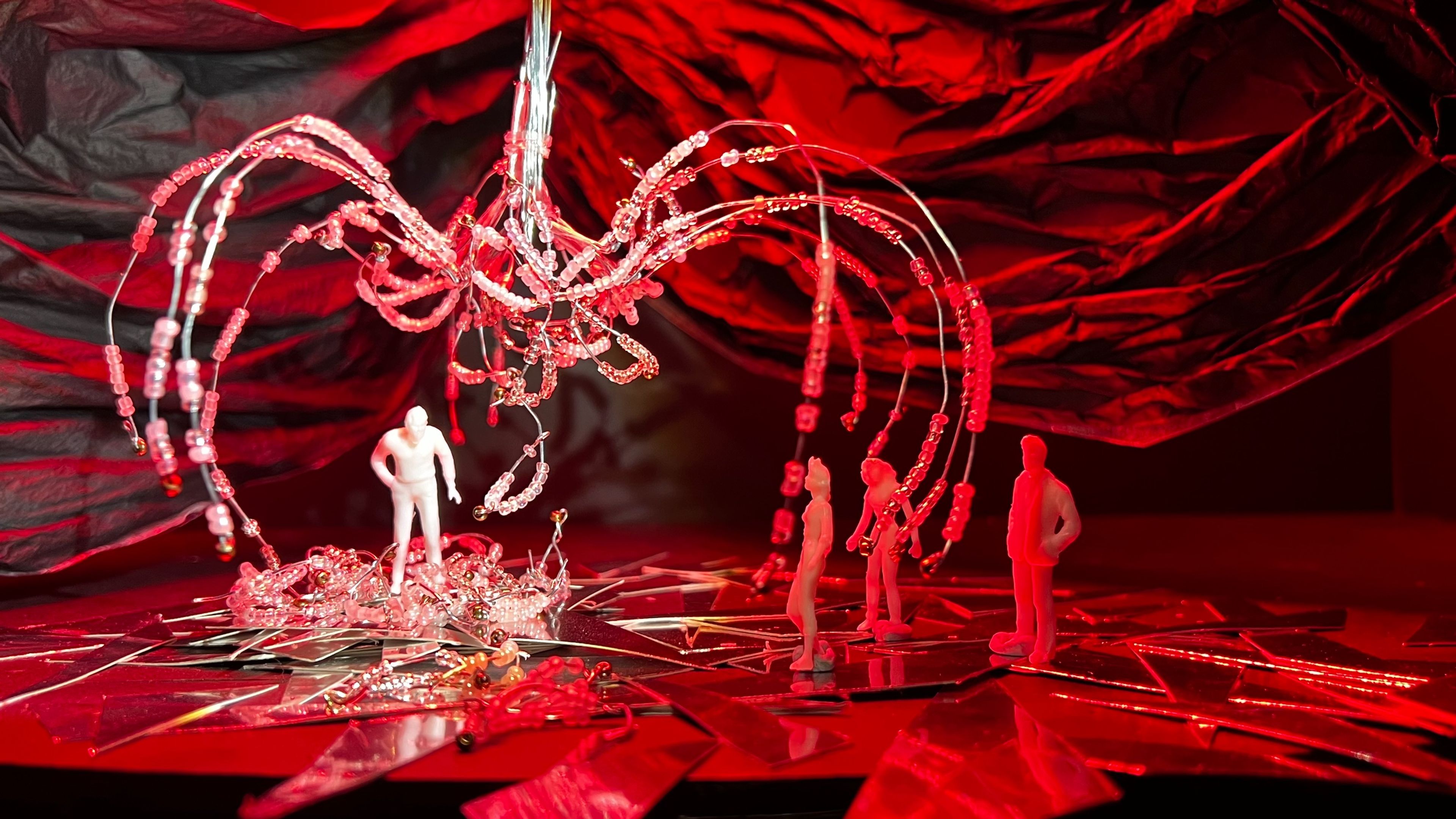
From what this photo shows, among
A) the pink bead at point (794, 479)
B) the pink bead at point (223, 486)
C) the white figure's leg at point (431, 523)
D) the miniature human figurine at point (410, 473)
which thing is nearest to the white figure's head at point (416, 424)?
the miniature human figurine at point (410, 473)

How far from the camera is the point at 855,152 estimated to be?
3.92 meters

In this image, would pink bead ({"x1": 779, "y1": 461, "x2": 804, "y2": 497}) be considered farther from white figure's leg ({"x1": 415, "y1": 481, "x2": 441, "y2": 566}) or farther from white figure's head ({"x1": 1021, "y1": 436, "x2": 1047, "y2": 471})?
white figure's leg ({"x1": 415, "y1": 481, "x2": 441, "y2": 566})

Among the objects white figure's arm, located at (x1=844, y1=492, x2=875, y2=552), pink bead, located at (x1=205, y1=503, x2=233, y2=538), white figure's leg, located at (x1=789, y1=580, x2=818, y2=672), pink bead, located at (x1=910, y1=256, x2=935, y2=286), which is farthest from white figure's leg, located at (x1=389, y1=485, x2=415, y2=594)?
pink bead, located at (x1=910, y1=256, x2=935, y2=286)

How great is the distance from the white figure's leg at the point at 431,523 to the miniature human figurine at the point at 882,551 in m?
1.28

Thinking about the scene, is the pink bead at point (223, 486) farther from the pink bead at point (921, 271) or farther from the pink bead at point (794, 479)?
the pink bead at point (921, 271)

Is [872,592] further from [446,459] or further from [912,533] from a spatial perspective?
[446,459]

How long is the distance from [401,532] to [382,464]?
0.70 ft

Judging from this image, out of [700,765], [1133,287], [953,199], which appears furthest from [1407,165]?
[700,765]

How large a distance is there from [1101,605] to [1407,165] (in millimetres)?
1730

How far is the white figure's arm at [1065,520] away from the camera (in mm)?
2801

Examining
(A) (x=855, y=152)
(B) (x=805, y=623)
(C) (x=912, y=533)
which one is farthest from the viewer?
(A) (x=855, y=152)

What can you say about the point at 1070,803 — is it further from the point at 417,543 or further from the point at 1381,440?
the point at 1381,440

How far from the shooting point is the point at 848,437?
6395 millimetres

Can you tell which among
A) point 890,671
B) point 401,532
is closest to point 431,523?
point 401,532
